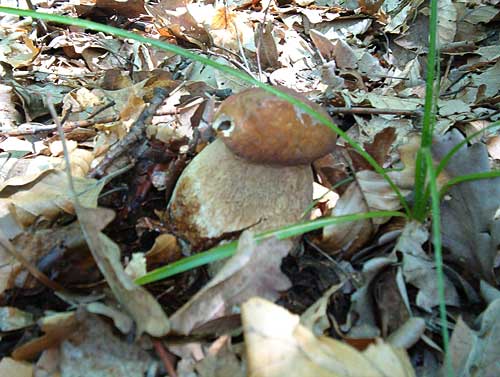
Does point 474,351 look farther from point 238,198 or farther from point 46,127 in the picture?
point 46,127

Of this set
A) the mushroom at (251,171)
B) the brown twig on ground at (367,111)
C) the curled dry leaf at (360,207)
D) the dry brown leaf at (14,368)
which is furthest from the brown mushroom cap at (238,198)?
the brown twig on ground at (367,111)

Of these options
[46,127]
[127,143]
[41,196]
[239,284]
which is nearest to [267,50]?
[46,127]

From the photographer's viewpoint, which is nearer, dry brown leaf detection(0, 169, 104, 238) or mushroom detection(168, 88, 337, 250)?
mushroom detection(168, 88, 337, 250)

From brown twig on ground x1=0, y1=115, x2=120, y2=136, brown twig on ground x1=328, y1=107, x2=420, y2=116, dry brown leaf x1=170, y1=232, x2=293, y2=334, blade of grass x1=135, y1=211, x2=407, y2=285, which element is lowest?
brown twig on ground x1=328, y1=107, x2=420, y2=116

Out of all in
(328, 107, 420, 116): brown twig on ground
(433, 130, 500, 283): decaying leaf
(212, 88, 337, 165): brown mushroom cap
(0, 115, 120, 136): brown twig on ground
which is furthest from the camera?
(328, 107, 420, 116): brown twig on ground

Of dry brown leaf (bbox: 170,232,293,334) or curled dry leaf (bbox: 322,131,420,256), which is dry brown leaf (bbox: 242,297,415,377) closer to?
dry brown leaf (bbox: 170,232,293,334)

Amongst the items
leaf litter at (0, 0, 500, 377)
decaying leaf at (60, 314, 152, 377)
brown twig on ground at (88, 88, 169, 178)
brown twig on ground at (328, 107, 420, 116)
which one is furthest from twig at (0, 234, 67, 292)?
brown twig on ground at (328, 107, 420, 116)

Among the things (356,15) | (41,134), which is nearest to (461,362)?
(41,134)
